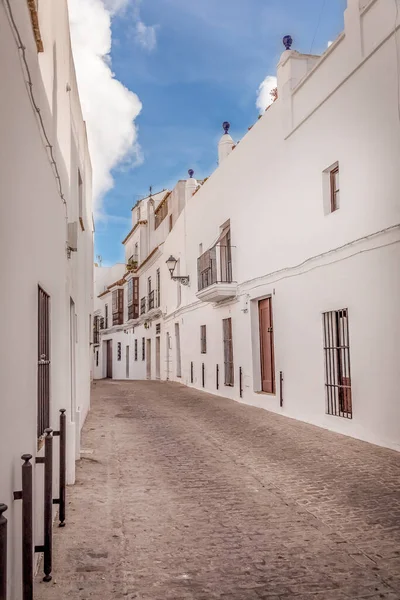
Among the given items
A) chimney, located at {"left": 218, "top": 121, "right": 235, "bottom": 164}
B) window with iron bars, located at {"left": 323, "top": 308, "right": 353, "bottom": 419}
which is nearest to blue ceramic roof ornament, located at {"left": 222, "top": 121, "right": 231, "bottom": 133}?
chimney, located at {"left": 218, "top": 121, "right": 235, "bottom": 164}

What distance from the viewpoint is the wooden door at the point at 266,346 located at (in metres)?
12.2

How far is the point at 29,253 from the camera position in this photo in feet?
10.9

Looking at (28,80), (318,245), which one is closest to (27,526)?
(28,80)

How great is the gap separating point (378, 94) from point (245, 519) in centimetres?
607

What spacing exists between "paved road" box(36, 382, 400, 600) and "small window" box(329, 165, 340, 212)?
3791 mm

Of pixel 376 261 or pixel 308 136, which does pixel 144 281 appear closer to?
pixel 308 136

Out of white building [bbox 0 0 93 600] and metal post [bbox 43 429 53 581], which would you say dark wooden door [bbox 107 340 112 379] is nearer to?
white building [bbox 0 0 93 600]

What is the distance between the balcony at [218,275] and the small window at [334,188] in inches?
193

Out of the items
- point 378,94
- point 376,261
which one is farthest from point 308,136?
point 376,261

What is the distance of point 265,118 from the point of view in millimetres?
11945

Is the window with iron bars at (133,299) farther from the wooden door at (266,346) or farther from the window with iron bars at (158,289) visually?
the wooden door at (266,346)

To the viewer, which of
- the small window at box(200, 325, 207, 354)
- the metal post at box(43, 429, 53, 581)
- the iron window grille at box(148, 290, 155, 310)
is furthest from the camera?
the iron window grille at box(148, 290, 155, 310)

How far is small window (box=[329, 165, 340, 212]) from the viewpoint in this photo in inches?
365

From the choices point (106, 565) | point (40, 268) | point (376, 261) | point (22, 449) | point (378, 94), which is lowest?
point (106, 565)
